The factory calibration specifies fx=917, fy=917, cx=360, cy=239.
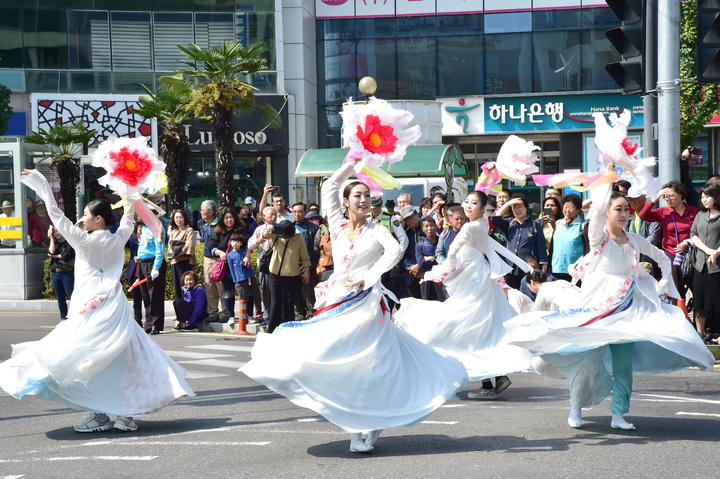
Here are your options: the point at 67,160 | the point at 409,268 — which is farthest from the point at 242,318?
the point at 67,160

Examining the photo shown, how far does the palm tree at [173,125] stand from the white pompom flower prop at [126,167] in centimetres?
1718

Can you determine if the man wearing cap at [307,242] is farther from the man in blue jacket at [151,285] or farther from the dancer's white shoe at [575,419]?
the dancer's white shoe at [575,419]

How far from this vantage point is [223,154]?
2259 cm

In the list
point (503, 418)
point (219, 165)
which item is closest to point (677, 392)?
point (503, 418)

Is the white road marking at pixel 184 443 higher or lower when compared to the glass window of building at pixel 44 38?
lower

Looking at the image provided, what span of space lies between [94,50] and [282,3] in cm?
685

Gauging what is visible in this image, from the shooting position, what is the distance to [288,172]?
3303cm

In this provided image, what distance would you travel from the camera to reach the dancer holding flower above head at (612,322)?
643 centimetres

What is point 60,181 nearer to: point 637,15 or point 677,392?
point 637,15

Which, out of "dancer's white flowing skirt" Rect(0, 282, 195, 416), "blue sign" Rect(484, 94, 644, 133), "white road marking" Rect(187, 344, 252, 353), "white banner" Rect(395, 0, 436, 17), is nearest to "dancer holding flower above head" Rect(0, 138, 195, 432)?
"dancer's white flowing skirt" Rect(0, 282, 195, 416)

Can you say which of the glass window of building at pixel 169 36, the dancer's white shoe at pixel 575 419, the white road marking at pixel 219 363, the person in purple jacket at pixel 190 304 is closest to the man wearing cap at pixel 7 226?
the person in purple jacket at pixel 190 304

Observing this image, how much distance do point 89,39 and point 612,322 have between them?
28.4 metres

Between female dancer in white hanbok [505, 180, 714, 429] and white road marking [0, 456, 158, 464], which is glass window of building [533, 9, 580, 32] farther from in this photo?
white road marking [0, 456, 158, 464]

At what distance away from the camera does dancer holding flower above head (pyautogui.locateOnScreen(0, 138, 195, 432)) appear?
6.74 m
